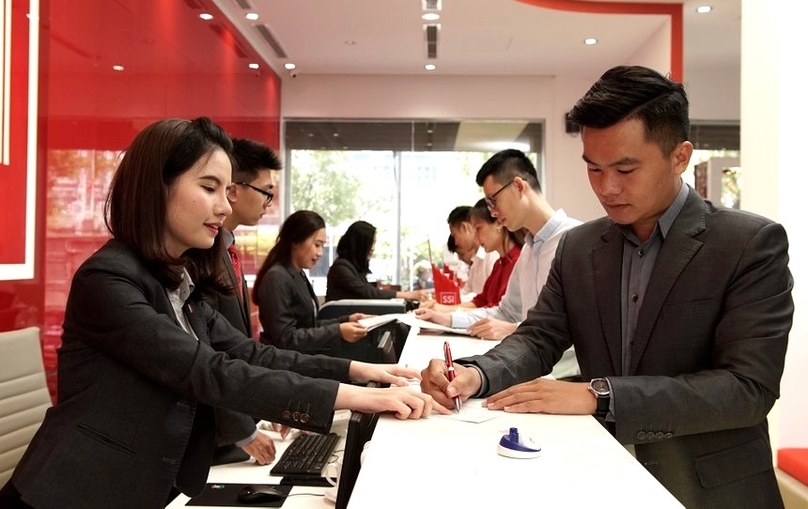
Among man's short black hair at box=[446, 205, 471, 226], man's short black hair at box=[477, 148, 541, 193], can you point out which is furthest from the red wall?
man's short black hair at box=[446, 205, 471, 226]

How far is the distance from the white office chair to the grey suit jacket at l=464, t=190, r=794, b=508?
161 centimetres

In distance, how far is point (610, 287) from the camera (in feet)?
5.59

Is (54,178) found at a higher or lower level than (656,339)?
higher

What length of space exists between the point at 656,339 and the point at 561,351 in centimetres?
36

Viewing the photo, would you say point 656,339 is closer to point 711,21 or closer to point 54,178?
point 54,178

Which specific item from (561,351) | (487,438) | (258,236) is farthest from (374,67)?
(487,438)

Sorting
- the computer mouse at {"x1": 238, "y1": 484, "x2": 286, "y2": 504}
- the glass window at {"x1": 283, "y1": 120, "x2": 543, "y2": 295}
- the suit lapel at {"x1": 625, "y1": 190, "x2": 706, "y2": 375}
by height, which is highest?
the glass window at {"x1": 283, "y1": 120, "x2": 543, "y2": 295}

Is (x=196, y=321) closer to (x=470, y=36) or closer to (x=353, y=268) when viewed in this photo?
(x=353, y=268)

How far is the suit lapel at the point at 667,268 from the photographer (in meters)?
1.57

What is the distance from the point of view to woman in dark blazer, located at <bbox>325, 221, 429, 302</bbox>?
677cm

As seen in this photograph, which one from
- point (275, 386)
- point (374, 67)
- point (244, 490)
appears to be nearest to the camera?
point (275, 386)

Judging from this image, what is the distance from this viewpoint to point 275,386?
1.62m

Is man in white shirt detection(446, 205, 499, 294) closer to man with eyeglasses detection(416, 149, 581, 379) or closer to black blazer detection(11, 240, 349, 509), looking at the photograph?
man with eyeglasses detection(416, 149, 581, 379)

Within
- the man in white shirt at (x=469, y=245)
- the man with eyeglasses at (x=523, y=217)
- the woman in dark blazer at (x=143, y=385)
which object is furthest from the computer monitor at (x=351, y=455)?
the man in white shirt at (x=469, y=245)
